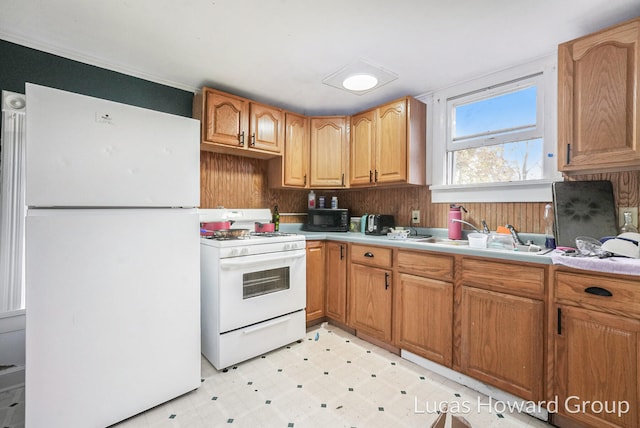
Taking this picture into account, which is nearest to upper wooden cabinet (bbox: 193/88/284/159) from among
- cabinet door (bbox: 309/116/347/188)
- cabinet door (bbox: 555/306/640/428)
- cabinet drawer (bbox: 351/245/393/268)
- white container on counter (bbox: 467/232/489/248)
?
cabinet door (bbox: 309/116/347/188)

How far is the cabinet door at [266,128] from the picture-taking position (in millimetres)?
2629

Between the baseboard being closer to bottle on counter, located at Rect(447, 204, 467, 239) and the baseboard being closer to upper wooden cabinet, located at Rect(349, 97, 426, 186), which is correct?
upper wooden cabinet, located at Rect(349, 97, 426, 186)

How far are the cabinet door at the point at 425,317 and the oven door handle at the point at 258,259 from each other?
33.4 inches

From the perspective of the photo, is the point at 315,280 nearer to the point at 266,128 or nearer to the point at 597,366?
the point at 266,128

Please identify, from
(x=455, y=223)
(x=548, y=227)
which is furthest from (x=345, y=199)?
(x=548, y=227)

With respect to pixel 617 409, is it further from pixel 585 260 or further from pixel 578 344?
pixel 585 260

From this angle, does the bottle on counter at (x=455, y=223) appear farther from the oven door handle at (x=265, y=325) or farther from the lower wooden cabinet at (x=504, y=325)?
the oven door handle at (x=265, y=325)

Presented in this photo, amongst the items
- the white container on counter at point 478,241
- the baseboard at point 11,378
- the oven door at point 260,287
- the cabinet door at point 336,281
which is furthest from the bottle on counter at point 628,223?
the baseboard at point 11,378

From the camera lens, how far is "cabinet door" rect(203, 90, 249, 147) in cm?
237

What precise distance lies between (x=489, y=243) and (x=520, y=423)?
1041 mm

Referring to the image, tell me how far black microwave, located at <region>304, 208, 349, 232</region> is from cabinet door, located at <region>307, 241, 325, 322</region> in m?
0.37

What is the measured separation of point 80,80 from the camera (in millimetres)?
2041

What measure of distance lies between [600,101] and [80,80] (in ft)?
10.9

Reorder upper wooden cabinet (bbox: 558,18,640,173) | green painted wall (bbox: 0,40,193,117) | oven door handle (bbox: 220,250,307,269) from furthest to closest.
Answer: oven door handle (bbox: 220,250,307,269)
green painted wall (bbox: 0,40,193,117)
upper wooden cabinet (bbox: 558,18,640,173)
